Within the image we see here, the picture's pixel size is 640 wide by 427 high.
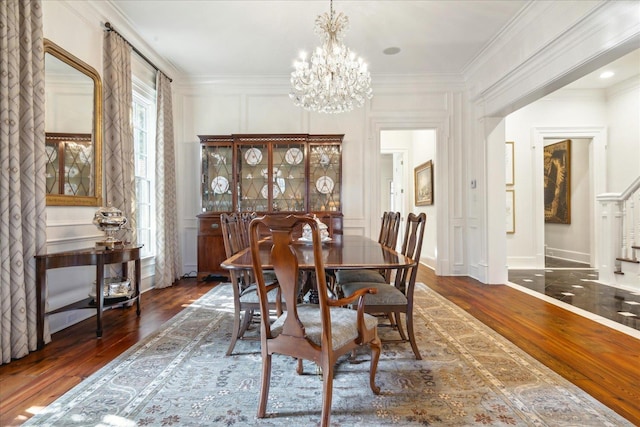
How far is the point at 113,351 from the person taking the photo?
238cm

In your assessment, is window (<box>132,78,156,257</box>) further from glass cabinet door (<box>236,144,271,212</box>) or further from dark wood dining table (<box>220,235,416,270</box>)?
dark wood dining table (<box>220,235,416,270</box>)

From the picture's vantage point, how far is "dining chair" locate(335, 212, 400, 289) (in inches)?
107

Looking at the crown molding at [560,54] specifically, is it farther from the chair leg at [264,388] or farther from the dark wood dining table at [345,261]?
the chair leg at [264,388]

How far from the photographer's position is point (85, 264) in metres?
2.64

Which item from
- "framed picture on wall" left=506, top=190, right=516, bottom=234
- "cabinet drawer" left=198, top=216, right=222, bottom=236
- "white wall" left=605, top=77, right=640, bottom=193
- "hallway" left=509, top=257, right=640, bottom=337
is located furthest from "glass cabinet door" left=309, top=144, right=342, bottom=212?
"white wall" left=605, top=77, right=640, bottom=193

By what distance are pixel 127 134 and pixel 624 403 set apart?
4432mm

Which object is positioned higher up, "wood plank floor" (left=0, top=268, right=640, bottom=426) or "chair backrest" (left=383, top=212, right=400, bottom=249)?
"chair backrest" (left=383, top=212, right=400, bottom=249)

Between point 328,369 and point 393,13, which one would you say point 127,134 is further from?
point 328,369

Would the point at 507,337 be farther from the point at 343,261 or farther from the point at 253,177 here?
the point at 253,177

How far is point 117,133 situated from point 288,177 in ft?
7.40

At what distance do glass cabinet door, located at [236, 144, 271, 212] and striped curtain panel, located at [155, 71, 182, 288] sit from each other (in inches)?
36.4

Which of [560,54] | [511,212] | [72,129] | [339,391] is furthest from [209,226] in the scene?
[511,212]

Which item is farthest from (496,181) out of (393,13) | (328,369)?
(328,369)

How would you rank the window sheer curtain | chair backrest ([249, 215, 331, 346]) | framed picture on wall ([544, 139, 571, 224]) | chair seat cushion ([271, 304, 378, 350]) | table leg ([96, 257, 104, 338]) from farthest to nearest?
1. framed picture on wall ([544, 139, 571, 224])
2. table leg ([96, 257, 104, 338])
3. the window sheer curtain
4. chair seat cushion ([271, 304, 378, 350])
5. chair backrest ([249, 215, 331, 346])
